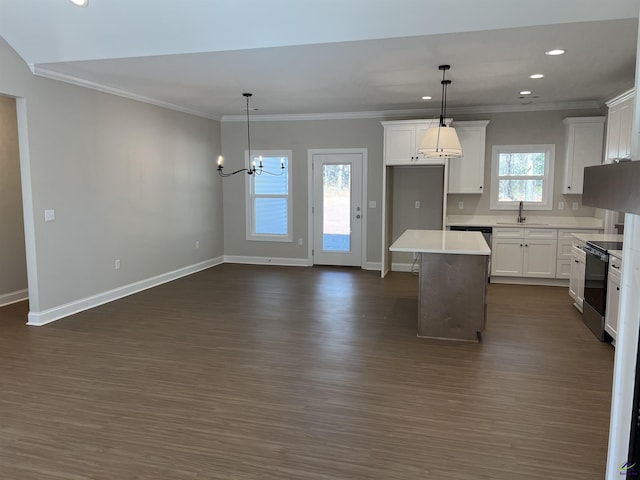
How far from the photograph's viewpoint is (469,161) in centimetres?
698

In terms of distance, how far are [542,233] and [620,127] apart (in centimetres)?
174

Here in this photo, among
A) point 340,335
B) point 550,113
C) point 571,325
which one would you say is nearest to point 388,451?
point 340,335

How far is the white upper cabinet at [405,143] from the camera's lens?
6969 mm

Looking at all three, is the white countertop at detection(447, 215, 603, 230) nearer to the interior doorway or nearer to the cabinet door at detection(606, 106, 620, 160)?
the cabinet door at detection(606, 106, 620, 160)

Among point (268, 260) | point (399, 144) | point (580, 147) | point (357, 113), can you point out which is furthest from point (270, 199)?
point (580, 147)

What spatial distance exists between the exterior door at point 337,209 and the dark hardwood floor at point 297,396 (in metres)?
2.65

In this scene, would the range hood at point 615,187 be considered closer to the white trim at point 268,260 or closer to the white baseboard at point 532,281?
the white baseboard at point 532,281

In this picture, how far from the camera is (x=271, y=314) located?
17.4 ft

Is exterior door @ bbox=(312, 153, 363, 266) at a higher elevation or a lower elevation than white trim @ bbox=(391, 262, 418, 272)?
higher

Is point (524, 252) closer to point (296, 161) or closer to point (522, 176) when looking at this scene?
point (522, 176)

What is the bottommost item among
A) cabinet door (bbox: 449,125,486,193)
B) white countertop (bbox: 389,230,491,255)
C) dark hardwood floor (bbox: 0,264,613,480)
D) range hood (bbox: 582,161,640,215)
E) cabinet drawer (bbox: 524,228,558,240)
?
dark hardwood floor (bbox: 0,264,613,480)

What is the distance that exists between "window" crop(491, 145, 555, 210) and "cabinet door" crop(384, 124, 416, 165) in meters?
1.34

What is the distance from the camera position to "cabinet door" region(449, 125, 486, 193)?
6.92 metres

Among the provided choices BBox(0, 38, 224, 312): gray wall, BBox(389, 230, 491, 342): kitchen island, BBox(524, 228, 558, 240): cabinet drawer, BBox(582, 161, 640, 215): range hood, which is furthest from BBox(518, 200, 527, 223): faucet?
BBox(582, 161, 640, 215): range hood
